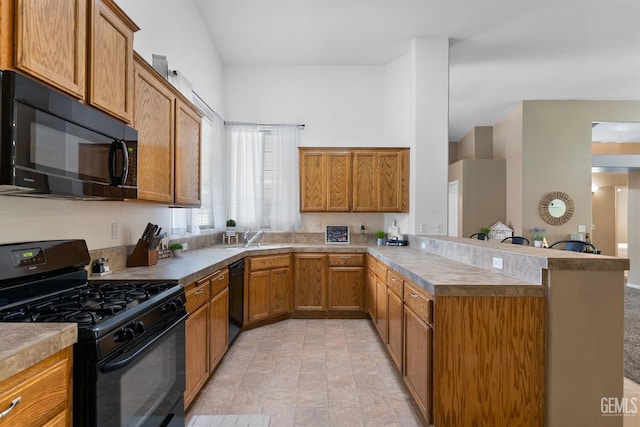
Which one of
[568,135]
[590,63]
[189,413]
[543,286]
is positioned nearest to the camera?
[543,286]

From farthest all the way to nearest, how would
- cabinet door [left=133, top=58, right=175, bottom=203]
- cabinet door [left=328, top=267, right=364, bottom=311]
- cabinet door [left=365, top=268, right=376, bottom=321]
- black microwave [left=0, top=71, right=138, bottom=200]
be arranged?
cabinet door [left=328, top=267, right=364, bottom=311], cabinet door [left=365, top=268, right=376, bottom=321], cabinet door [left=133, top=58, right=175, bottom=203], black microwave [left=0, top=71, right=138, bottom=200]

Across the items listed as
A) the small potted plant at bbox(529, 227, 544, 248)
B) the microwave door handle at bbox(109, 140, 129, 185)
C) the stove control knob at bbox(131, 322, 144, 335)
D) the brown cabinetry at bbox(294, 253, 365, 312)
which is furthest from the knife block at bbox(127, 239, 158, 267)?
the small potted plant at bbox(529, 227, 544, 248)

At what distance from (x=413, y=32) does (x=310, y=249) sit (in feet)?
9.12

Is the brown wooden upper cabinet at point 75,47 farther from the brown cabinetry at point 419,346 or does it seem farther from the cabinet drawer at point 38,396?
the brown cabinetry at point 419,346

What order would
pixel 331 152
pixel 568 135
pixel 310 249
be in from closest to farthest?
pixel 310 249 < pixel 331 152 < pixel 568 135

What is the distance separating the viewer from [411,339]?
7.59ft

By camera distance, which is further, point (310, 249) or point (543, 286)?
point (310, 249)

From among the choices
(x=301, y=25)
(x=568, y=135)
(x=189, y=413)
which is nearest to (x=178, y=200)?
(x=189, y=413)

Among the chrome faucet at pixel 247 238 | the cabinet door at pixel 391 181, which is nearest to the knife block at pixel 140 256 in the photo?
the chrome faucet at pixel 247 238

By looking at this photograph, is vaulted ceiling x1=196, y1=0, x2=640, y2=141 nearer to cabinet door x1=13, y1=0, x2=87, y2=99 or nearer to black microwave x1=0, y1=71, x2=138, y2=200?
cabinet door x1=13, y1=0, x2=87, y2=99

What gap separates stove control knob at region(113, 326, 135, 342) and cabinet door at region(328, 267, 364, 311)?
302 cm

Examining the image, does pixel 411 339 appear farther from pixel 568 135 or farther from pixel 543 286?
pixel 568 135

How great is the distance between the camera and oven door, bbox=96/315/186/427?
122cm

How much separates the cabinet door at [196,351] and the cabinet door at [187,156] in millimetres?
875
